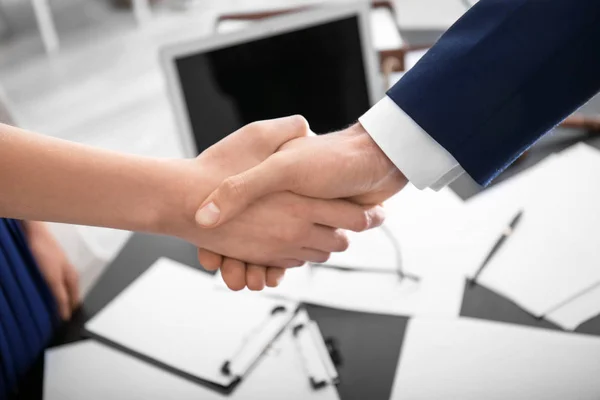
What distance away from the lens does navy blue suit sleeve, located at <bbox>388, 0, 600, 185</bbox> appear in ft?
2.44

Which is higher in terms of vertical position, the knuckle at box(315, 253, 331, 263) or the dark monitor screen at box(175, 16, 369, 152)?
the dark monitor screen at box(175, 16, 369, 152)

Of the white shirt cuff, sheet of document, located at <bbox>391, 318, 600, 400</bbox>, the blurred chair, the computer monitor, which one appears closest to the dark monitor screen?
the computer monitor

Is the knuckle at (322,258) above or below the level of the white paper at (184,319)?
above

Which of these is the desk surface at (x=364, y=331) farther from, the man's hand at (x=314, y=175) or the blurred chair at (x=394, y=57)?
the blurred chair at (x=394, y=57)

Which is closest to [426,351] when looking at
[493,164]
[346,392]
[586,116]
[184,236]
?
[346,392]

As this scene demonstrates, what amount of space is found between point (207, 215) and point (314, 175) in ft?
0.58

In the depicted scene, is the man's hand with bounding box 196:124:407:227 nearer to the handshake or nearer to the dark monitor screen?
the handshake

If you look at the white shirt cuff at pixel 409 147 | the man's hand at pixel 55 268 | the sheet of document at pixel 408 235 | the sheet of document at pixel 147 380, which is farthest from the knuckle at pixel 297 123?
the man's hand at pixel 55 268

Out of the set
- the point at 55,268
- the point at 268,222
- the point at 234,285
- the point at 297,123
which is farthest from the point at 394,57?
the point at 55,268

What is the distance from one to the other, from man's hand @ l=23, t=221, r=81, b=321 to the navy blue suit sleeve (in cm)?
61

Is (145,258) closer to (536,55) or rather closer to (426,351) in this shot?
(426,351)

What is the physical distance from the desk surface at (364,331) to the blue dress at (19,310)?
2cm

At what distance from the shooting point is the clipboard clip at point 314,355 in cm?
73

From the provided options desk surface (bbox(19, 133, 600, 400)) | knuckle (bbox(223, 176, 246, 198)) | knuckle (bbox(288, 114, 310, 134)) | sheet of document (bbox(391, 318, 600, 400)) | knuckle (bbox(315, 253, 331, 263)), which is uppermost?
knuckle (bbox(288, 114, 310, 134))
